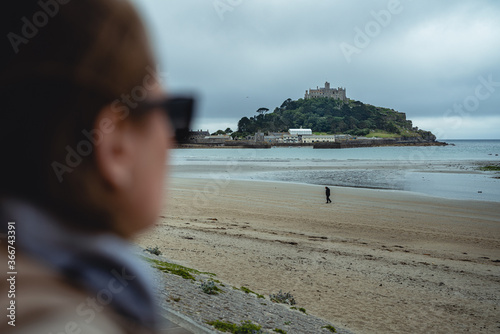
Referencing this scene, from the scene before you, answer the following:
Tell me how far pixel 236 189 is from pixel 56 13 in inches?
1397

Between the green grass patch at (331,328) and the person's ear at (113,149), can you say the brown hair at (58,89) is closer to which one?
the person's ear at (113,149)

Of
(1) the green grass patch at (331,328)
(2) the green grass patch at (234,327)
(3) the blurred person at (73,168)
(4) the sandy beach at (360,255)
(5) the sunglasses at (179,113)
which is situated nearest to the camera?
(3) the blurred person at (73,168)

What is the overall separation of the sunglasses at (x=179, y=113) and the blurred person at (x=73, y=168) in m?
0.08

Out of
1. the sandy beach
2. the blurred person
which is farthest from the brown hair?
the sandy beach

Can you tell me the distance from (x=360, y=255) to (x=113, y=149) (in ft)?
49.3

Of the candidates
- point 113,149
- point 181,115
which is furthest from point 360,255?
point 113,149

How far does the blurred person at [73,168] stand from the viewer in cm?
58

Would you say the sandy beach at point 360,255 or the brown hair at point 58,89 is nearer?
the brown hair at point 58,89

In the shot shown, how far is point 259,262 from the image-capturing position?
13.2m

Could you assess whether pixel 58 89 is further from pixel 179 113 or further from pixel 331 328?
pixel 331 328

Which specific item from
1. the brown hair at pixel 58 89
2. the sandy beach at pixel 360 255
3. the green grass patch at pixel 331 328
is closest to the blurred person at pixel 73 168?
the brown hair at pixel 58 89

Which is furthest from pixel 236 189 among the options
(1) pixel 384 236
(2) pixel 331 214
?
(1) pixel 384 236

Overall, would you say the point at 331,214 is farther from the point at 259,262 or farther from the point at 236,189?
the point at 236,189

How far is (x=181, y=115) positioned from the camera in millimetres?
811
